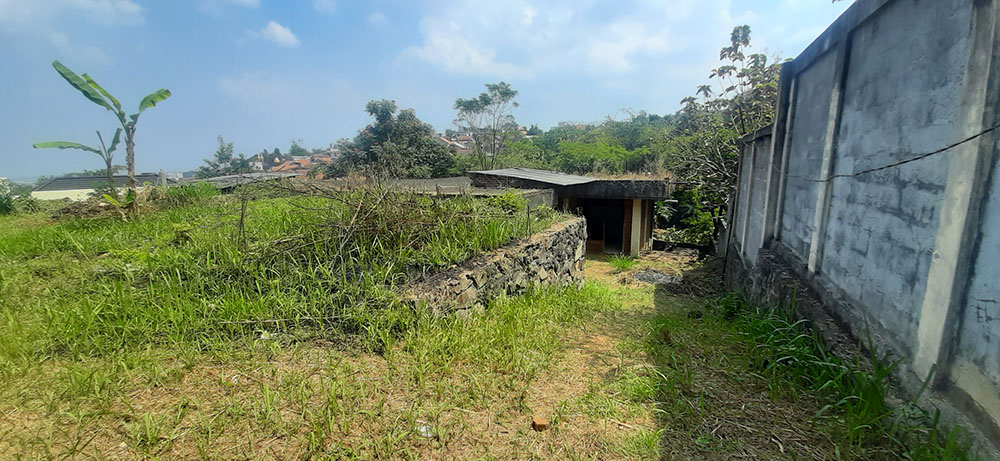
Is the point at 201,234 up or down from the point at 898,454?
up

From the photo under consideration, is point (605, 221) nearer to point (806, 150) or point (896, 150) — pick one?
point (806, 150)

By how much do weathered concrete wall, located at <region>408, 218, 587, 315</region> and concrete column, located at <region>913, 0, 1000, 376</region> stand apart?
3.34 metres

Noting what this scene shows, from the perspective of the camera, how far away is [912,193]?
227cm

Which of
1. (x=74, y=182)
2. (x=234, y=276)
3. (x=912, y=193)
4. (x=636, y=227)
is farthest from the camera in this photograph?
(x=74, y=182)

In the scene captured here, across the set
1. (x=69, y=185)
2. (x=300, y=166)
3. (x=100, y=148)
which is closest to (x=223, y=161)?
(x=300, y=166)

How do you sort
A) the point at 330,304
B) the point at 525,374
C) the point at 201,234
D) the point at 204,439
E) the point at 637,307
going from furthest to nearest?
the point at 637,307 < the point at 201,234 < the point at 330,304 < the point at 525,374 < the point at 204,439

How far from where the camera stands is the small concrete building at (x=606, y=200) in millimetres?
11398

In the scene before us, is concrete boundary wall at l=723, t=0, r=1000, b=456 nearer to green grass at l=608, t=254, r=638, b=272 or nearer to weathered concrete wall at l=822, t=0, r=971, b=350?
weathered concrete wall at l=822, t=0, r=971, b=350

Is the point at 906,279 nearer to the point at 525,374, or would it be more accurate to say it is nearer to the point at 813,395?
the point at 813,395

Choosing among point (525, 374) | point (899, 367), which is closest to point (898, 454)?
point (899, 367)

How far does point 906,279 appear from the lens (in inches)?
89.2

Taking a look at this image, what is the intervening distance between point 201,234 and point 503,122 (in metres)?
27.4

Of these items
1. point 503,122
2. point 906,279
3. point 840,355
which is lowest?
point 840,355

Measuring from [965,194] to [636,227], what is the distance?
10.9m
